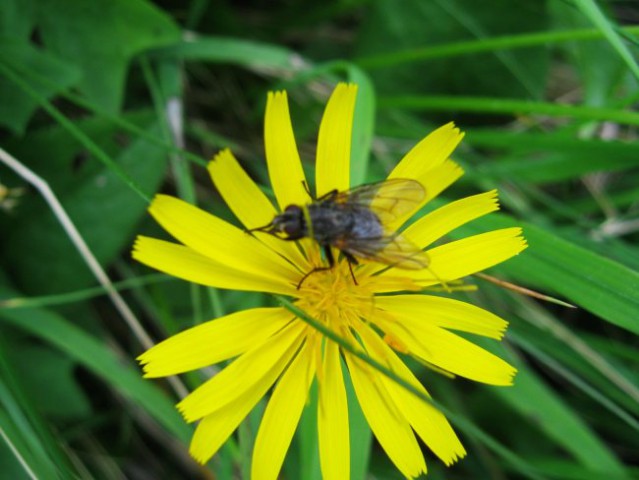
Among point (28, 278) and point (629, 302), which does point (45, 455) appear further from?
point (629, 302)

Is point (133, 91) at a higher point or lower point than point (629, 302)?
higher

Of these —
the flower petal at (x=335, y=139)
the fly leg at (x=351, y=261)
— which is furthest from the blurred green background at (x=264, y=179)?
the fly leg at (x=351, y=261)

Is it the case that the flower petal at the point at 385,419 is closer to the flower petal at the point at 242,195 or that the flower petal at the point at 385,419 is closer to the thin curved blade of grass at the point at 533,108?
the flower petal at the point at 242,195

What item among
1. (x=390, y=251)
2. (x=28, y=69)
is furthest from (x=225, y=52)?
(x=390, y=251)

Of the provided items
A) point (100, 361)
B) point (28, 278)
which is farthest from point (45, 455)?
point (28, 278)

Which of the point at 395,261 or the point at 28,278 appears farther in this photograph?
the point at 28,278

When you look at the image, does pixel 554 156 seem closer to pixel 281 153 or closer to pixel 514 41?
pixel 514 41

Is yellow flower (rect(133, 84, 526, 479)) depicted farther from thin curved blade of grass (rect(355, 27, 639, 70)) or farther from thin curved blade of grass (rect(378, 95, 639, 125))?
thin curved blade of grass (rect(355, 27, 639, 70))
